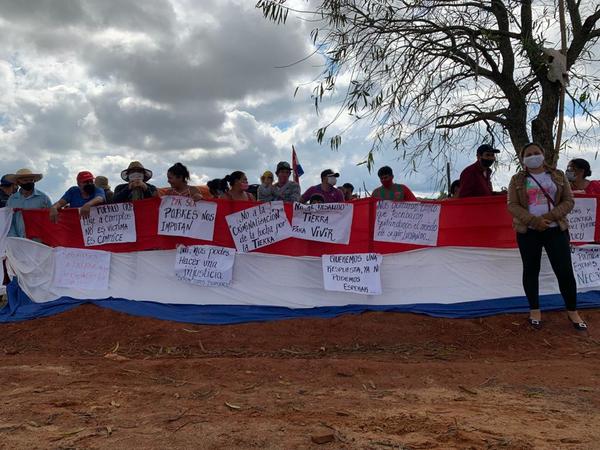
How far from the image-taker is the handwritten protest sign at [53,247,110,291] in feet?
22.9

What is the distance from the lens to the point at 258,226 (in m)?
6.62

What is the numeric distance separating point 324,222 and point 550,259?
2630 millimetres

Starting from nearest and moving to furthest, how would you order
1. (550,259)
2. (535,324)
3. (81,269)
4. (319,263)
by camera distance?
(550,259)
(535,324)
(319,263)
(81,269)

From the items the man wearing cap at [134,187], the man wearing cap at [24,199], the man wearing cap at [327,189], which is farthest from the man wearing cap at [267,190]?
the man wearing cap at [24,199]

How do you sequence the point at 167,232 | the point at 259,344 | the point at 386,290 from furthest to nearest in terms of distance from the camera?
the point at 167,232, the point at 386,290, the point at 259,344

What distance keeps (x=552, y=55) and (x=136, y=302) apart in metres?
6.70

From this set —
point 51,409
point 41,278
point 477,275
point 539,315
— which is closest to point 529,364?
point 539,315

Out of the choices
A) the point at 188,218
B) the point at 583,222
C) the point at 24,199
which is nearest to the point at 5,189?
the point at 24,199

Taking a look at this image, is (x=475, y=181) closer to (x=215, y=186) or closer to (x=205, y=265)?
(x=205, y=265)

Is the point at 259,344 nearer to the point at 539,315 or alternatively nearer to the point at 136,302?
the point at 136,302

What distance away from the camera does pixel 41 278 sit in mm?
7305

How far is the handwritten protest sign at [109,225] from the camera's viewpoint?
7008 mm

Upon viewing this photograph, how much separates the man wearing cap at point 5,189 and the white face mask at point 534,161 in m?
7.80

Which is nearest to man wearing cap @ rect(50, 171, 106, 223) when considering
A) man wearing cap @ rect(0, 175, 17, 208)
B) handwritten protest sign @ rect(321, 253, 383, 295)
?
man wearing cap @ rect(0, 175, 17, 208)
